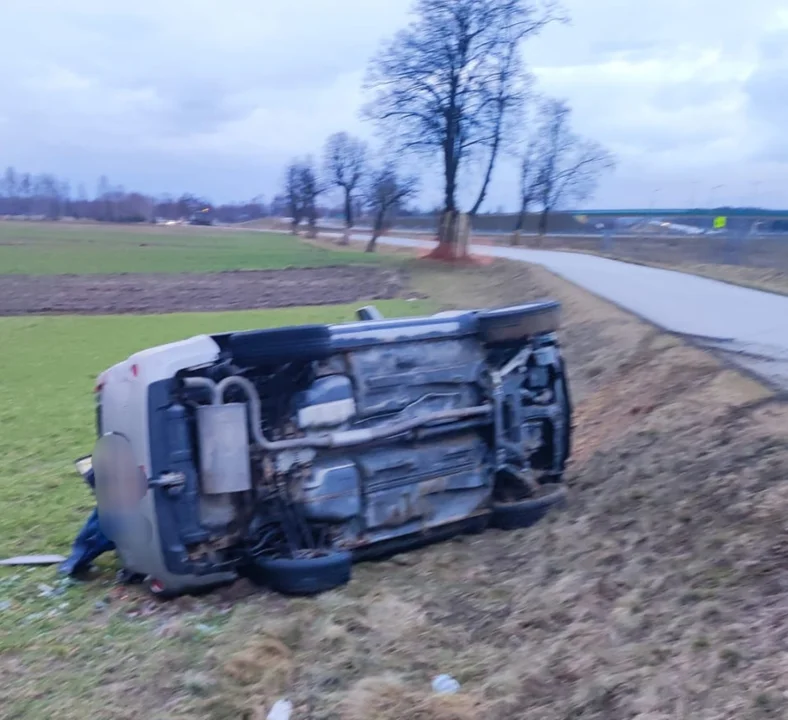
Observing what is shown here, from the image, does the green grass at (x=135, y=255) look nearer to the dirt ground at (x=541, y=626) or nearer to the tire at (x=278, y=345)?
the tire at (x=278, y=345)

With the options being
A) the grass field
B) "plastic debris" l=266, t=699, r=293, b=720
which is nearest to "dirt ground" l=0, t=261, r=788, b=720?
"plastic debris" l=266, t=699, r=293, b=720

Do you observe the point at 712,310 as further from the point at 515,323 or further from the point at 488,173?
the point at 488,173

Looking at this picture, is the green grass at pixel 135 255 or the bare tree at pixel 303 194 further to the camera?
the bare tree at pixel 303 194

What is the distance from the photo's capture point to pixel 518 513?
6410mm

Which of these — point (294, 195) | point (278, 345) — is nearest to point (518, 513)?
point (278, 345)

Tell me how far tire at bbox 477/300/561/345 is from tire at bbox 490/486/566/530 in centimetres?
108

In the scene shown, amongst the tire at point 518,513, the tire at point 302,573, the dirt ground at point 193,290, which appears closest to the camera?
the tire at point 302,573

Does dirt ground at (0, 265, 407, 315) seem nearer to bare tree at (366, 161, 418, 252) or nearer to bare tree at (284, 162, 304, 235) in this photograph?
bare tree at (366, 161, 418, 252)

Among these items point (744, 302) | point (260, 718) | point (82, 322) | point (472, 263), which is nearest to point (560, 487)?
point (260, 718)

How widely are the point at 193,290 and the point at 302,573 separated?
26.4 m

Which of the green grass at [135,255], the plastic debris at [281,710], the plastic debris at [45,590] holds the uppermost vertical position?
the plastic debris at [281,710]

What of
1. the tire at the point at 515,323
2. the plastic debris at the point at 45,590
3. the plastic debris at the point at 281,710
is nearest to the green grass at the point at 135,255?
the plastic debris at the point at 45,590

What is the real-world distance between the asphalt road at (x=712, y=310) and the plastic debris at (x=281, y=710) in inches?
198

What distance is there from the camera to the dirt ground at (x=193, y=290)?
84.8 ft
